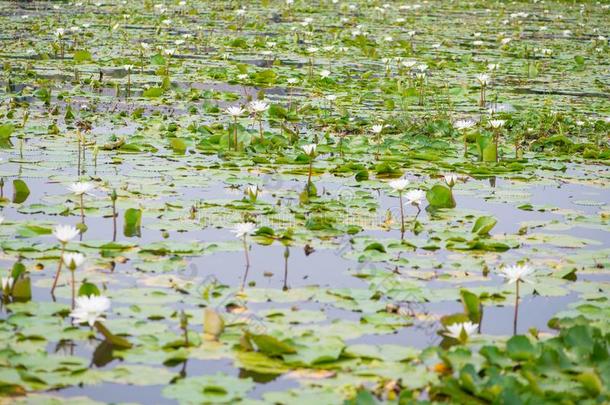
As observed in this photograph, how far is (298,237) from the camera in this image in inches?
185

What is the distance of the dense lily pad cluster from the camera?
320 cm

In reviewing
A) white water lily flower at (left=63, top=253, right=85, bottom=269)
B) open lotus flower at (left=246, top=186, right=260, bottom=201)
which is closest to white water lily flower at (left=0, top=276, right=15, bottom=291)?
white water lily flower at (left=63, top=253, right=85, bottom=269)

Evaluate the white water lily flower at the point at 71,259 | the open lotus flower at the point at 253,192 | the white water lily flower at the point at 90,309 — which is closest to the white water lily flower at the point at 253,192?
the open lotus flower at the point at 253,192

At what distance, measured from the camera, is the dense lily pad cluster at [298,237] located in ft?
10.5

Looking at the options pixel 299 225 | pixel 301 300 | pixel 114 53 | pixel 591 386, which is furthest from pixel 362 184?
pixel 114 53

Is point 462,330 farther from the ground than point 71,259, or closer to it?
closer to it

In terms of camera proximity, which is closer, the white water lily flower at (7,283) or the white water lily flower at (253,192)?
the white water lily flower at (7,283)

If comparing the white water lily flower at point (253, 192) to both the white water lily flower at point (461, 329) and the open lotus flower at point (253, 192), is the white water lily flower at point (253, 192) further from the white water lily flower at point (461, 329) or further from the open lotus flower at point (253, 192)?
the white water lily flower at point (461, 329)

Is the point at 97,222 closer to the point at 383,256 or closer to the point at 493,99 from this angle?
the point at 383,256

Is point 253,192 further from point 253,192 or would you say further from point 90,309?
point 90,309

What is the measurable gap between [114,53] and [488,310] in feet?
26.8

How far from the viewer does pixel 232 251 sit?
4434 mm

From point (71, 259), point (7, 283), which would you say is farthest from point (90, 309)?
point (7, 283)

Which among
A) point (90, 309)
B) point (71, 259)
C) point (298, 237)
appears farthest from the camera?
point (298, 237)
